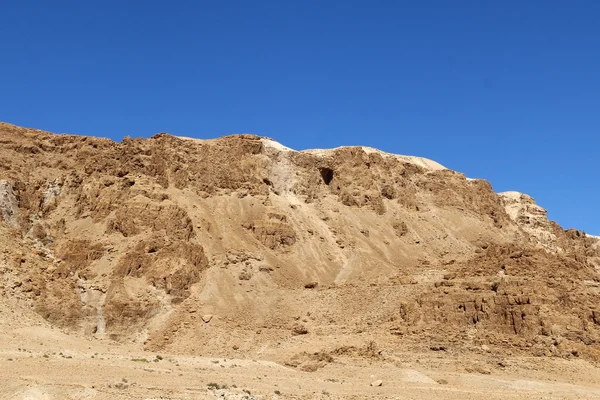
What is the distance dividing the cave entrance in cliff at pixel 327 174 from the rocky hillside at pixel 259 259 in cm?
21

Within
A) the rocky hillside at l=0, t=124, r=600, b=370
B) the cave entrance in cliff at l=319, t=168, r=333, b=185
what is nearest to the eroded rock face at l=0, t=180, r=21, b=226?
the rocky hillside at l=0, t=124, r=600, b=370

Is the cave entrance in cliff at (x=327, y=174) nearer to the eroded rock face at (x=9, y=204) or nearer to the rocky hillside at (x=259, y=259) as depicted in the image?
the rocky hillside at (x=259, y=259)

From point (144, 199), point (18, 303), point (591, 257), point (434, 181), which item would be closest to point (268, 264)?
point (144, 199)

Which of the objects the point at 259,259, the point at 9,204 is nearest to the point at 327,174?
the point at 259,259

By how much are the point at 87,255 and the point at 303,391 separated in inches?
975

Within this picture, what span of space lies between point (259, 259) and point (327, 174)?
20.1 meters

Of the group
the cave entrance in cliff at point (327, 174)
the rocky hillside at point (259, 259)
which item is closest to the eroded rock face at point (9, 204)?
the rocky hillside at point (259, 259)

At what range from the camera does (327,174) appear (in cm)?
7231

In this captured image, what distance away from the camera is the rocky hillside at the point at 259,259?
41.8 m

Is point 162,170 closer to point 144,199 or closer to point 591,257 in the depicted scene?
point 144,199

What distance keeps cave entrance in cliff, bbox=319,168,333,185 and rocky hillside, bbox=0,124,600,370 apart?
206mm

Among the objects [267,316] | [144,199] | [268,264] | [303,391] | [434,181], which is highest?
[434,181]

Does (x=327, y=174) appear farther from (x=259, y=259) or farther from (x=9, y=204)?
(x=9, y=204)

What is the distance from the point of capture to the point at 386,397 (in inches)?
1195
